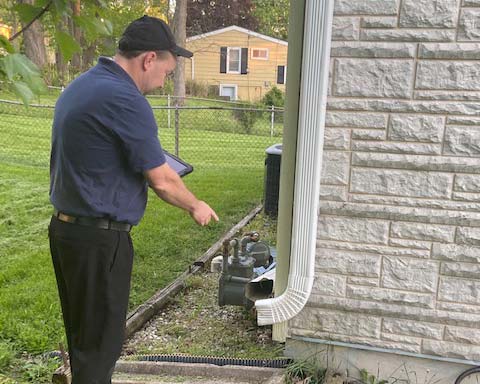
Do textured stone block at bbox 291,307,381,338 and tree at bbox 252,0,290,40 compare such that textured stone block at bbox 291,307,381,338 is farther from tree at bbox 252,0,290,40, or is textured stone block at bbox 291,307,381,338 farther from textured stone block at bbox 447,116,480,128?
tree at bbox 252,0,290,40

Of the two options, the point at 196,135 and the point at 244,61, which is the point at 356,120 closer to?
the point at 196,135

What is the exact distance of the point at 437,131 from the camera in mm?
2602

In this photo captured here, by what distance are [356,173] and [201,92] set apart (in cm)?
2302

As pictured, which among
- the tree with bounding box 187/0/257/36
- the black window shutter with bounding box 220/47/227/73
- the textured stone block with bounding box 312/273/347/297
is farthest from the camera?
the tree with bounding box 187/0/257/36

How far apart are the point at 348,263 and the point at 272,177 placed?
367 centimetres

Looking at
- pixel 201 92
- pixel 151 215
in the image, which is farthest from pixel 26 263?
pixel 201 92

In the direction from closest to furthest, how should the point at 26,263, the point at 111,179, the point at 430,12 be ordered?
the point at 111,179 < the point at 430,12 < the point at 26,263

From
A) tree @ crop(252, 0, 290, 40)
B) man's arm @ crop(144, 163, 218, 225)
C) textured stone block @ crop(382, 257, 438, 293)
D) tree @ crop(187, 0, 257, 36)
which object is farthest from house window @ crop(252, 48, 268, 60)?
man's arm @ crop(144, 163, 218, 225)

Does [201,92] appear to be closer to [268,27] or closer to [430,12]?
[268,27]

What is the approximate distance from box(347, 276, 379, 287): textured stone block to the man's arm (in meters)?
0.91

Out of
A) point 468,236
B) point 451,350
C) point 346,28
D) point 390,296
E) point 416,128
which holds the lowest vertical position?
point 451,350

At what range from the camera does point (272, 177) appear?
21.2 feet

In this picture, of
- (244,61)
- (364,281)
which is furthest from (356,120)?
Answer: (244,61)

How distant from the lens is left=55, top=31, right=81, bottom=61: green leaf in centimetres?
165
